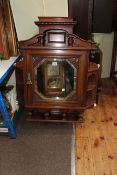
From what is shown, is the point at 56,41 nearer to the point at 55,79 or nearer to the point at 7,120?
the point at 55,79

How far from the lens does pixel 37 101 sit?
1.87 m

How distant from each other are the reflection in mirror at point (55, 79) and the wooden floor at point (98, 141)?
0.39 metres

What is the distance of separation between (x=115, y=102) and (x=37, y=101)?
1036 millimetres

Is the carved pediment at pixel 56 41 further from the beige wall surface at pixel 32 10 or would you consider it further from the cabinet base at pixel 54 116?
the cabinet base at pixel 54 116

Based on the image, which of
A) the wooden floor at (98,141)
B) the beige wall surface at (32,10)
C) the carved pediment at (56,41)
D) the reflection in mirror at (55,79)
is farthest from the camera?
the beige wall surface at (32,10)

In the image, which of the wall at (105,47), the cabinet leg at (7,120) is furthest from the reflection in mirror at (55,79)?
the wall at (105,47)

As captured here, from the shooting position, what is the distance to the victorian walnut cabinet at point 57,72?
64.4 inches

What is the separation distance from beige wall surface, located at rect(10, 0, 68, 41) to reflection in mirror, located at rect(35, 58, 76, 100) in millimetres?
490

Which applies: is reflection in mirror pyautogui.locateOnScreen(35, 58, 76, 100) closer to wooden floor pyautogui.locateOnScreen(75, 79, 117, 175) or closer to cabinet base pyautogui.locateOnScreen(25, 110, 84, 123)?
cabinet base pyautogui.locateOnScreen(25, 110, 84, 123)

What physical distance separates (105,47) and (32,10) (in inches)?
52.6

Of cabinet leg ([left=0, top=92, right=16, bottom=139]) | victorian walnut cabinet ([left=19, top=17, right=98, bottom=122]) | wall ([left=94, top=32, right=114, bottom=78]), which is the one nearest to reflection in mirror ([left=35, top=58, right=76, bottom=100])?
victorian walnut cabinet ([left=19, top=17, right=98, bottom=122])

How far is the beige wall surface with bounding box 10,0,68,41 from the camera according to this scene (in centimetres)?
192

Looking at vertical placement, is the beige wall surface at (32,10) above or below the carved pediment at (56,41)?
above

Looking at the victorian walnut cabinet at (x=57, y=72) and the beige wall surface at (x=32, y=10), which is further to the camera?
the beige wall surface at (x=32, y=10)
